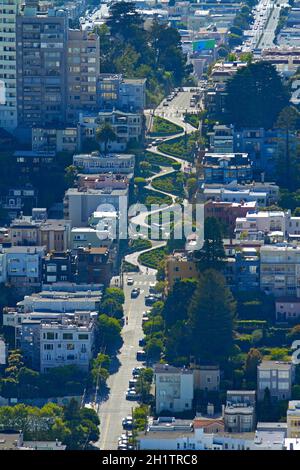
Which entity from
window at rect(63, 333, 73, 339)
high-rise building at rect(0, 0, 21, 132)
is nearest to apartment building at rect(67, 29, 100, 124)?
high-rise building at rect(0, 0, 21, 132)

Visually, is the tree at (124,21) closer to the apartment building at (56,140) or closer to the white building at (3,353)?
the apartment building at (56,140)

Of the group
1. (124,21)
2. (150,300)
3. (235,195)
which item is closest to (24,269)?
(150,300)

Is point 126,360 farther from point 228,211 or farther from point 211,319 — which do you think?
point 228,211

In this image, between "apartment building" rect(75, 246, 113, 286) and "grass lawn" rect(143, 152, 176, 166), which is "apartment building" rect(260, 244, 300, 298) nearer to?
"apartment building" rect(75, 246, 113, 286)

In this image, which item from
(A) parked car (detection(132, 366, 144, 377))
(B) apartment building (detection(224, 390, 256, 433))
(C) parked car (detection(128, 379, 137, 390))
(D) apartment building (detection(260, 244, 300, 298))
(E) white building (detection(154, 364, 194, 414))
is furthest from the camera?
(D) apartment building (detection(260, 244, 300, 298))

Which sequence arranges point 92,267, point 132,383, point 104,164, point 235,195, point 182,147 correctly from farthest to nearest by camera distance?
point 182,147, point 104,164, point 235,195, point 92,267, point 132,383
